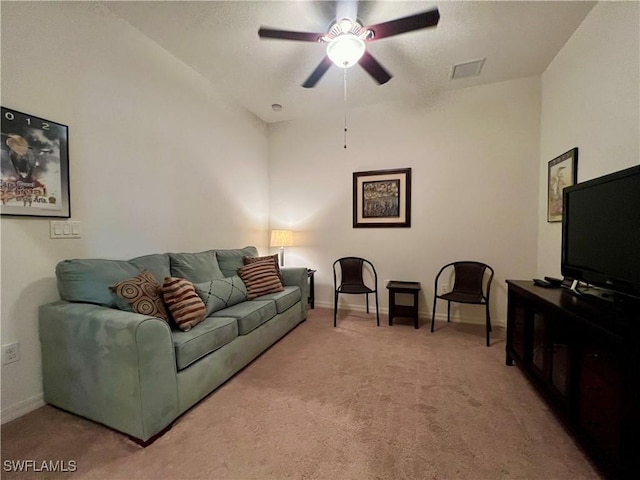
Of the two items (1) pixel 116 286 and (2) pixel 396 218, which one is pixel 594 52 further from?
(1) pixel 116 286

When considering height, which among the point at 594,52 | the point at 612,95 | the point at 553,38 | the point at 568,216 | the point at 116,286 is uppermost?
the point at 553,38

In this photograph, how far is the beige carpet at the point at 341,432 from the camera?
126 cm

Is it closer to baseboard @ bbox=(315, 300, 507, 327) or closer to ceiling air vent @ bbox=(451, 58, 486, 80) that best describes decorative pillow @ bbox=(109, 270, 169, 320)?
baseboard @ bbox=(315, 300, 507, 327)

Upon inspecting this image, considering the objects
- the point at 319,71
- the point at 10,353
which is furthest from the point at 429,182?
the point at 10,353

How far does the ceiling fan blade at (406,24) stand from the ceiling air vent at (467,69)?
1.32 m

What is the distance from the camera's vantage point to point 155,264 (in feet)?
7.13

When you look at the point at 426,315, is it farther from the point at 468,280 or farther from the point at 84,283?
the point at 84,283

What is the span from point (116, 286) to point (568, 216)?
10.1ft

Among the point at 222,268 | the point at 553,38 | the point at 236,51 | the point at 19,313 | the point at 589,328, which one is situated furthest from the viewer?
the point at 222,268

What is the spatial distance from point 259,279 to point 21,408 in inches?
70.0

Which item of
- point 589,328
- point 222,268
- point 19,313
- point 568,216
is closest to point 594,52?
point 568,216

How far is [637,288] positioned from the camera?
4.09 feet

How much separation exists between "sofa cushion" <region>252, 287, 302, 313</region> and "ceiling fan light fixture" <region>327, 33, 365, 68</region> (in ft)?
6.91

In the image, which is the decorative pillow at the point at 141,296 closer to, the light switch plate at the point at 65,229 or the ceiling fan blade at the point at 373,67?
the light switch plate at the point at 65,229
